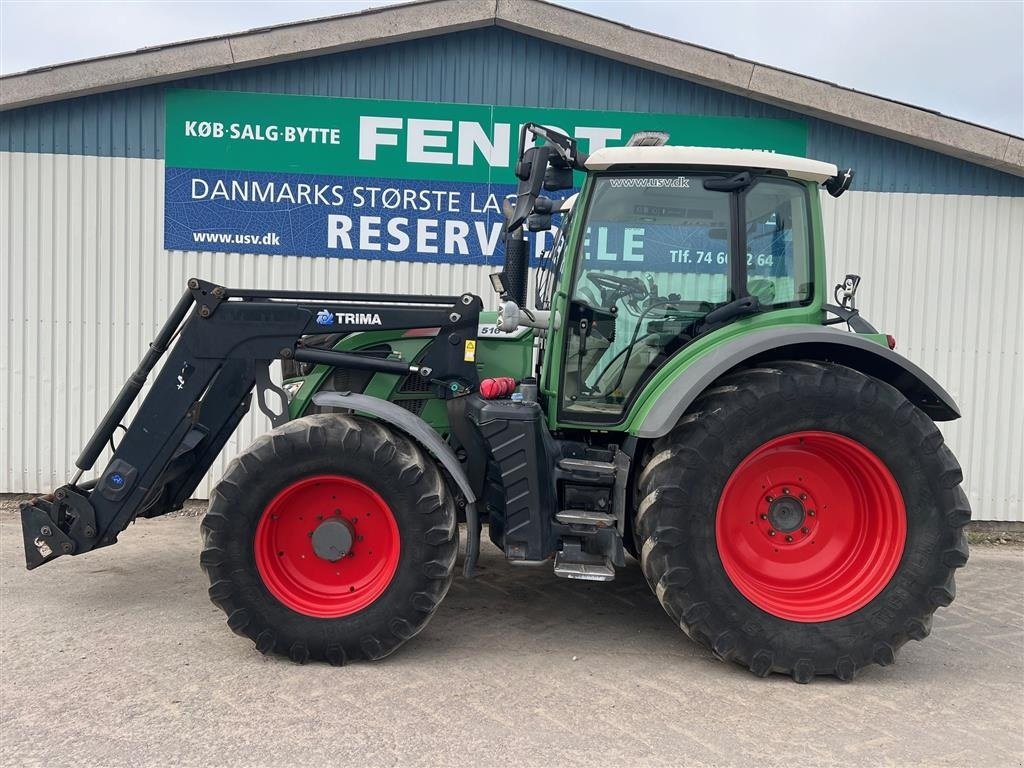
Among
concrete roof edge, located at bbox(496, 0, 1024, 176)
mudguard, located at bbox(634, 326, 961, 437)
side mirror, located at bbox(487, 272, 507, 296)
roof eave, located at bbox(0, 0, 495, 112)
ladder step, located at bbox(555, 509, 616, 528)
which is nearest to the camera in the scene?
mudguard, located at bbox(634, 326, 961, 437)

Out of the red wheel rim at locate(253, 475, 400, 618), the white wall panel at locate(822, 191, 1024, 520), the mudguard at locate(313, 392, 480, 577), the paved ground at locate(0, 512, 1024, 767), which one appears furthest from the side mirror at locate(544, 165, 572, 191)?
the white wall panel at locate(822, 191, 1024, 520)

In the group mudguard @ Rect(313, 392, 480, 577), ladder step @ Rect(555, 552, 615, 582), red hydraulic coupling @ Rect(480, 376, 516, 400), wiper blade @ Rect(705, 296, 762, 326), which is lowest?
ladder step @ Rect(555, 552, 615, 582)

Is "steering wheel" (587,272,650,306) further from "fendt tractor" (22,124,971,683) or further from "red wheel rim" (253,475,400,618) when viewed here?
"red wheel rim" (253,475,400,618)

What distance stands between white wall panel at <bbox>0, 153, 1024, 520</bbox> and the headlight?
2.09 m

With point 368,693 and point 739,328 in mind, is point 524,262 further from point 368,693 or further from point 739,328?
point 368,693

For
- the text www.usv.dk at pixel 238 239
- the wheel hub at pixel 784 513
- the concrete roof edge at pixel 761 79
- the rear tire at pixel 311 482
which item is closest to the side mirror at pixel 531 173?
the rear tire at pixel 311 482

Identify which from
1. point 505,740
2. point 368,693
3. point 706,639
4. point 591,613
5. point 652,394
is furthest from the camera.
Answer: point 591,613

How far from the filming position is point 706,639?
3.53 m

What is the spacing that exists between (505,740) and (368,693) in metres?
0.69

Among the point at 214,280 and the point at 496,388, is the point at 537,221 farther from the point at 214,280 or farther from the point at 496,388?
the point at 214,280

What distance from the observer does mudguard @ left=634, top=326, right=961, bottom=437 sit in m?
3.50

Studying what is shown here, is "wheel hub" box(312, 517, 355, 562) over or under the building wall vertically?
under

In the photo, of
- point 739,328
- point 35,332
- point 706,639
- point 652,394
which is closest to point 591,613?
point 706,639

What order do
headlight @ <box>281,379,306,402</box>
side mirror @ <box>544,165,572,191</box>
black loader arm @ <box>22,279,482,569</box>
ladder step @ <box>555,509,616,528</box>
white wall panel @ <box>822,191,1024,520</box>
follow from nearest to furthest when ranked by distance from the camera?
side mirror @ <box>544,165,572,191</box> → ladder step @ <box>555,509,616,528</box> → black loader arm @ <box>22,279,482,569</box> → headlight @ <box>281,379,306,402</box> → white wall panel @ <box>822,191,1024,520</box>
